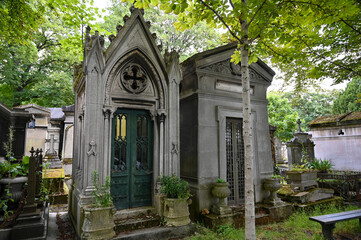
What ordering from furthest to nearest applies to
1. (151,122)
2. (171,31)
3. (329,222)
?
(171,31)
(151,122)
(329,222)

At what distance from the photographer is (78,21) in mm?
9531

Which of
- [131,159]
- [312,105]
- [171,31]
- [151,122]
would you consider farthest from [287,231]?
[312,105]

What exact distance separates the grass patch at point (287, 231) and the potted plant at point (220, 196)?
0.45m

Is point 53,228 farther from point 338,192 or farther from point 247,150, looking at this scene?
point 338,192

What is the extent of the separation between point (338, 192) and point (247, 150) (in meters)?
8.28

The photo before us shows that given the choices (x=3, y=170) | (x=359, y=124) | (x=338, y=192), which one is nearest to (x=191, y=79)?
(x=3, y=170)

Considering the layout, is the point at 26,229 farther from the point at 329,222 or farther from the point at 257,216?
the point at 329,222

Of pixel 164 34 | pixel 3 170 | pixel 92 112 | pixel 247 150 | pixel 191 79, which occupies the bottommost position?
pixel 3 170

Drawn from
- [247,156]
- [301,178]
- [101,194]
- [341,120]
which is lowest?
[301,178]

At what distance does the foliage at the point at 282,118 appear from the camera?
24234mm

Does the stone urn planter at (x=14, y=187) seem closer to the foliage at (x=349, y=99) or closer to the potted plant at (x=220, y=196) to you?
the potted plant at (x=220, y=196)

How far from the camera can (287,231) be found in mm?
5867

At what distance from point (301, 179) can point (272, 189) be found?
7.99ft

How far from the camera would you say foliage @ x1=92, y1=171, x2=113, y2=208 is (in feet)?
14.8
